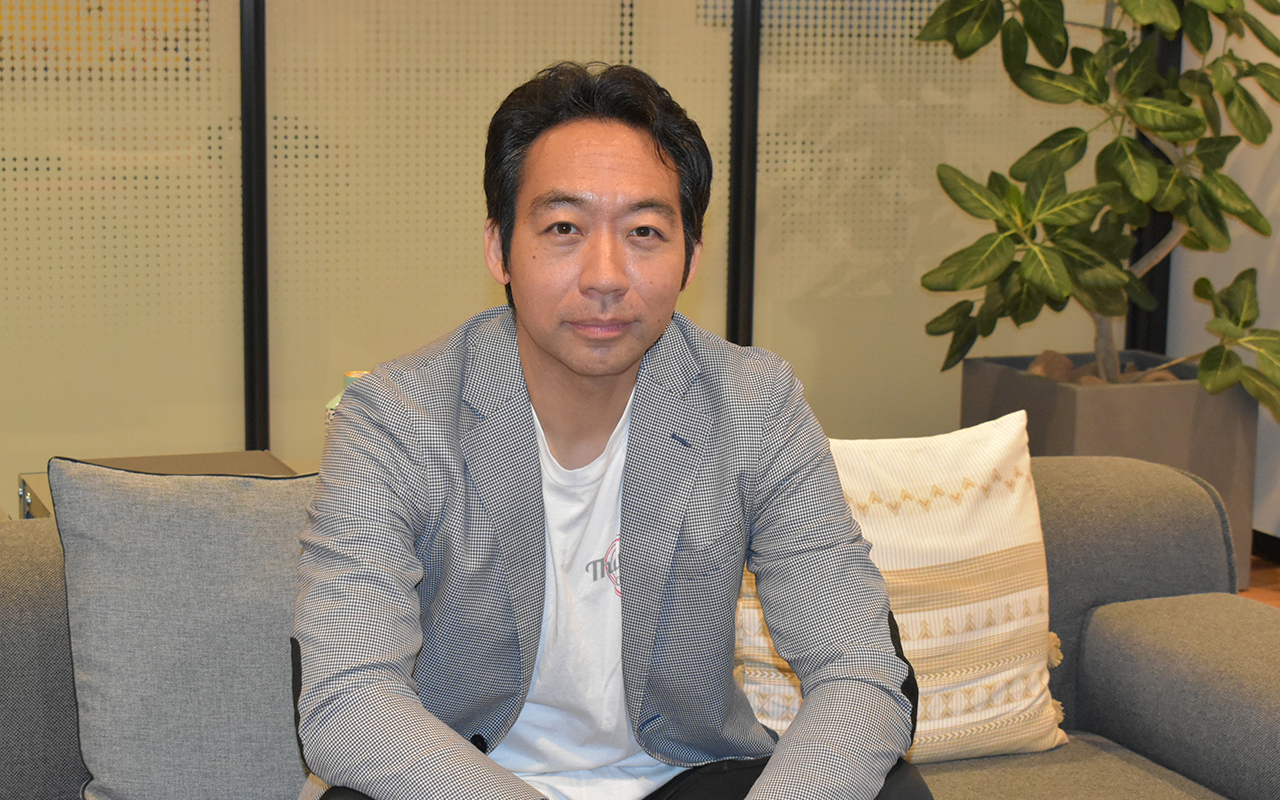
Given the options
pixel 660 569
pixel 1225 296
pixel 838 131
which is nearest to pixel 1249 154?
pixel 1225 296

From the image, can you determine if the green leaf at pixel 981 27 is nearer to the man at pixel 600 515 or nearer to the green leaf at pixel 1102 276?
the green leaf at pixel 1102 276

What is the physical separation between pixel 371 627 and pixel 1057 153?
2868 millimetres

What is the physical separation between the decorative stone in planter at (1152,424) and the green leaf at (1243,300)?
216 mm

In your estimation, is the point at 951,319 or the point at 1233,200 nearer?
the point at 1233,200

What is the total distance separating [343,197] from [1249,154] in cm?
283

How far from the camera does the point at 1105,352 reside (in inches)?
147

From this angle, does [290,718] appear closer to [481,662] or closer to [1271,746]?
[481,662]

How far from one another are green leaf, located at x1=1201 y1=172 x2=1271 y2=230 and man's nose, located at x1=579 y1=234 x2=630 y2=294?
275 cm

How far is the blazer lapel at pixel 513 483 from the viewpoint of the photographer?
1345 mm

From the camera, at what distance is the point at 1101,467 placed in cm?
211

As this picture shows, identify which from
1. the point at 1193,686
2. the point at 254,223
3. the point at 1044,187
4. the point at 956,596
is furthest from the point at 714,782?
the point at 254,223

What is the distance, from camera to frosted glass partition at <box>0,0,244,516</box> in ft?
11.4

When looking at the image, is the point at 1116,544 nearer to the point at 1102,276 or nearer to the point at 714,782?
the point at 714,782

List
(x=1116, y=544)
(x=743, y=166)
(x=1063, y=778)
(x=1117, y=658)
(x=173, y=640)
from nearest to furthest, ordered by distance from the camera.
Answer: (x=173, y=640)
(x=1063, y=778)
(x=1117, y=658)
(x=1116, y=544)
(x=743, y=166)
